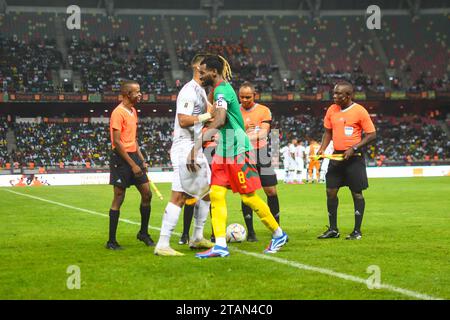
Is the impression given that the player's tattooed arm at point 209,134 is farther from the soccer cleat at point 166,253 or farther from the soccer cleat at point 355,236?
the soccer cleat at point 355,236

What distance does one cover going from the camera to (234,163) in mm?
8172

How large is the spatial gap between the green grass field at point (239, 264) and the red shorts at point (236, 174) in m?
0.87

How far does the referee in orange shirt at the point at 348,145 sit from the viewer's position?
1023 centimetres

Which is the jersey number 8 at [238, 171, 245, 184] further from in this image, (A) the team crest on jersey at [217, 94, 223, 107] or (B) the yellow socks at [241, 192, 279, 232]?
(A) the team crest on jersey at [217, 94, 223, 107]

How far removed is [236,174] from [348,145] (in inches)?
110

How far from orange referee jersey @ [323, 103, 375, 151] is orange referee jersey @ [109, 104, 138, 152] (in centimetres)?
316

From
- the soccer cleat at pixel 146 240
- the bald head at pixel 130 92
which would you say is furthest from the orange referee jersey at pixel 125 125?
the soccer cleat at pixel 146 240

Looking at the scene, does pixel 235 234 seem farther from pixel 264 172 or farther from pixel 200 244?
pixel 264 172

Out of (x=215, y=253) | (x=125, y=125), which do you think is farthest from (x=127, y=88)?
(x=215, y=253)

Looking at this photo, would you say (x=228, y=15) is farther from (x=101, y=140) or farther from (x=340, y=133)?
(x=340, y=133)

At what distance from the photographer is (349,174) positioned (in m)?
10.3

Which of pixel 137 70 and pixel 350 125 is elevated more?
pixel 137 70

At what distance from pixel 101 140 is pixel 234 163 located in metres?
41.5

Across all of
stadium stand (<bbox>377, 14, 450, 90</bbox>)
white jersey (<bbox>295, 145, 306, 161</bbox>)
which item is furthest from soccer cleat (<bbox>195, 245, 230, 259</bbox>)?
stadium stand (<bbox>377, 14, 450, 90</bbox>)
